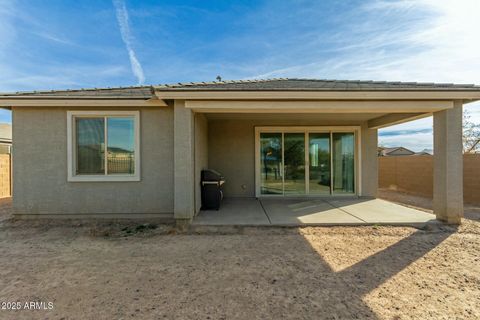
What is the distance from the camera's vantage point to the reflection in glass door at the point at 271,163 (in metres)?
8.99

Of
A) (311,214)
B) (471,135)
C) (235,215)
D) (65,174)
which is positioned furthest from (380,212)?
(471,135)

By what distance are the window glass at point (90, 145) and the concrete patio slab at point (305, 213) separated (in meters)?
4.80

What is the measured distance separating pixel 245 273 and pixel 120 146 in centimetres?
475

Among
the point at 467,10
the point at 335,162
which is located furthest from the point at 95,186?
the point at 467,10

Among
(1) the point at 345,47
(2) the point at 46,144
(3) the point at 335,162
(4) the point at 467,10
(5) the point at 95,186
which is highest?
(1) the point at 345,47

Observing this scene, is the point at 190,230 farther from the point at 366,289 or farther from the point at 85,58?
the point at 85,58

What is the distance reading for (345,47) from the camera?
11078 mm

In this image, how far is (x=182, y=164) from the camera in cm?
536

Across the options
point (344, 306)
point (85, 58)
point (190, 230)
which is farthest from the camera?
point (85, 58)

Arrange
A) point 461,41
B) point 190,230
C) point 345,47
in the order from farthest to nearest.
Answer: point 345,47 → point 461,41 → point 190,230

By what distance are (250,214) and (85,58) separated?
13.0 m

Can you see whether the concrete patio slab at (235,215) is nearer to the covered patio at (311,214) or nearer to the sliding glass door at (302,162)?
the covered patio at (311,214)

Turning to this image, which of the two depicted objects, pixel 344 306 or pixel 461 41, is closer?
pixel 344 306

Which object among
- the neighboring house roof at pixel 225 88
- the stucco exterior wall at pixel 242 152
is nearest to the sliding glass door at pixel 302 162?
the stucco exterior wall at pixel 242 152
